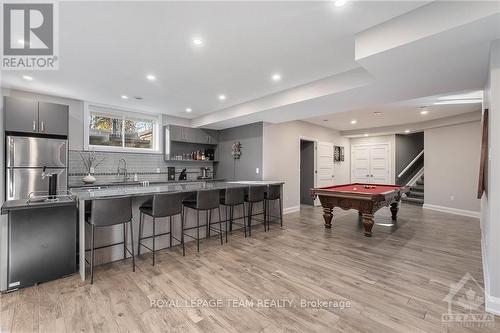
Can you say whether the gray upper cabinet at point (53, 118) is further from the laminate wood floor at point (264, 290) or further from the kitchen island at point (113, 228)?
the laminate wood floor at point (264, 290)

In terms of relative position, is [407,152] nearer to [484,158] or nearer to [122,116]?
[484,158]

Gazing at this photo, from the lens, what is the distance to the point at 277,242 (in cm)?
398

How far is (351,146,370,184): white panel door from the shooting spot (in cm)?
898

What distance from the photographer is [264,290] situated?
2.45 m

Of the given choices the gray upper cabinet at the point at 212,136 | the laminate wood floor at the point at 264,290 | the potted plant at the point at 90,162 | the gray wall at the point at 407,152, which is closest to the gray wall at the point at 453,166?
the gray wall at the point at 407,152

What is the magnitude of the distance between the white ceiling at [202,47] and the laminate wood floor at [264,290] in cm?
278

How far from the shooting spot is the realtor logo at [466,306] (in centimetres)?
197

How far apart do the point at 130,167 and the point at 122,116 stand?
1.30 m

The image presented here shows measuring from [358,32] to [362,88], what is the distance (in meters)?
1.04

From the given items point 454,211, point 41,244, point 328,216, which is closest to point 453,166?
point 454,211

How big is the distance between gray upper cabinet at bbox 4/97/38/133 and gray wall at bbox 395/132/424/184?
10.4 metres

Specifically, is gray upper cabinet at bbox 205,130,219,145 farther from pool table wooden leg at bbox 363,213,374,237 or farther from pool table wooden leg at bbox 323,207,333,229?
pool table wooden leg at bbox 363,213,374,237

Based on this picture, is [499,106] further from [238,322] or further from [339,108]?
[238,322]

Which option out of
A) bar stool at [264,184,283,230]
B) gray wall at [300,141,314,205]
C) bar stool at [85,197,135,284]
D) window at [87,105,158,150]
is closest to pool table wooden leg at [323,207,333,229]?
bar stool at [264,184,283,230]
